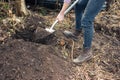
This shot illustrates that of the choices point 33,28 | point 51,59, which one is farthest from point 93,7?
point 33,28

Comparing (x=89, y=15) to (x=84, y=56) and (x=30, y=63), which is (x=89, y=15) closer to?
(x=84, y=56)

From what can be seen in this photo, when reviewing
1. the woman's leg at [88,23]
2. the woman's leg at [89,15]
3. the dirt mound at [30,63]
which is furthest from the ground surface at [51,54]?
the woman's leg at [89,15]

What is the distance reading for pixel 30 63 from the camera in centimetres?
367

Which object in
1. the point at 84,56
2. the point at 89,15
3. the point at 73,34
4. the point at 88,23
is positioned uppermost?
the point at 89,15

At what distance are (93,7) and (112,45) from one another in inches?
43.7

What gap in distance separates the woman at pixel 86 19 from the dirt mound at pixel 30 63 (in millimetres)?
318

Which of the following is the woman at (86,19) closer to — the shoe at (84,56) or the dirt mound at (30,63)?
the shoe at (84,56)

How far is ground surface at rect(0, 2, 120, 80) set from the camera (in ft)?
11.9

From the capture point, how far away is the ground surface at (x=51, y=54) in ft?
11.9

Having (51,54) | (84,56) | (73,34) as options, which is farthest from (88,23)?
(73,34)

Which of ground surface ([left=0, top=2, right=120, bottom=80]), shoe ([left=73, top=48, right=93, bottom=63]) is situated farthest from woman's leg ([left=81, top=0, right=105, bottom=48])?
ground surface ([left=0, top=2, right=120, bottom=80])

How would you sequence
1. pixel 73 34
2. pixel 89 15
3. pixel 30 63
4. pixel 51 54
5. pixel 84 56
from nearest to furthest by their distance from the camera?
pixel 30 63 < pixel 89 15 < pixel 51 54 < pixel 84 56 < pixel 73 34

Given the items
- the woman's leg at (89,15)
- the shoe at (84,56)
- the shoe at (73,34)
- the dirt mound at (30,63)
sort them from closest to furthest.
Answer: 1. the dirt mound at (30,63)
2. the woman's leg at (89,15)
3. the shoe at (84,56)
4. the shoe at (73,34)

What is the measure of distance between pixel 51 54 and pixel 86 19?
2.09 ft
